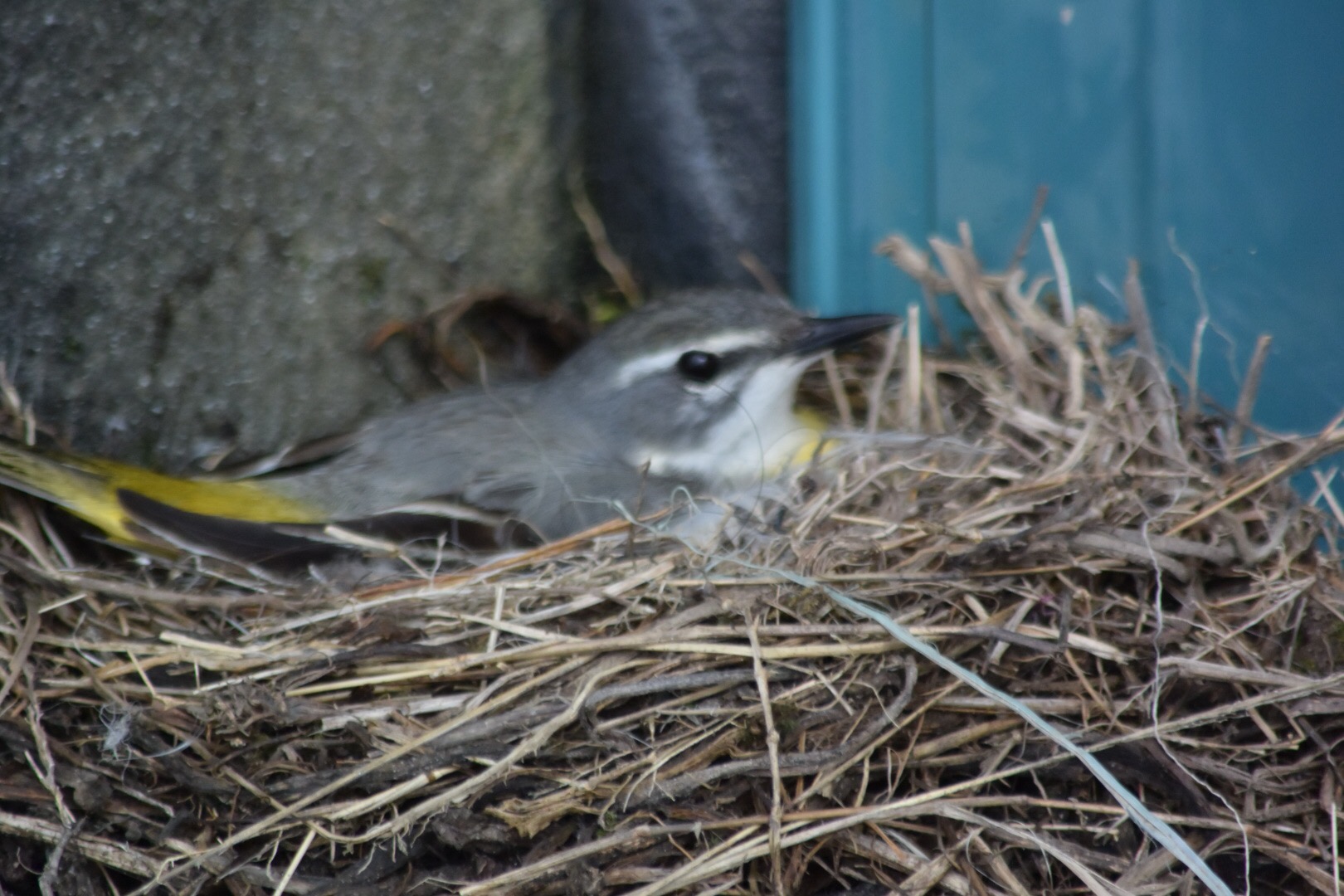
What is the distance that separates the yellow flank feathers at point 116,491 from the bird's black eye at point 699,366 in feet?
2.78

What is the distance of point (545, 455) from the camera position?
2.69 metres

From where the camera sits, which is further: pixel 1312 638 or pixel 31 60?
pixel 31 60

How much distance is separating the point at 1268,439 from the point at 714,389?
1137 mm

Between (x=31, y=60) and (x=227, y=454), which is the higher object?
(x=31, y=60)

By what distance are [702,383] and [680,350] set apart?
0.09 m

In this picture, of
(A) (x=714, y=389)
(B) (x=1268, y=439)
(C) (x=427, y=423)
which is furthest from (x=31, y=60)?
(B) (x=1268, y=439)

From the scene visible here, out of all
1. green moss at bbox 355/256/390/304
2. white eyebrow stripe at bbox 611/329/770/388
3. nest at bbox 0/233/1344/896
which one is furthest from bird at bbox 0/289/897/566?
green moss at bbox 355/256/390/304

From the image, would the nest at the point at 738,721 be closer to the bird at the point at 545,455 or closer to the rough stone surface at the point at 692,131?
the bird at the point at 545,455

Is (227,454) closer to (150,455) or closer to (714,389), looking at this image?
(150,455)

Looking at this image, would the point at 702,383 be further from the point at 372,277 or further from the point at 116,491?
the point at 116,491

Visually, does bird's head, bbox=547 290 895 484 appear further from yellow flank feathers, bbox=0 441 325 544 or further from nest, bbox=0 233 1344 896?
yellow flank feathers, bbox=0 441 325 544

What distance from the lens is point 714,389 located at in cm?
281

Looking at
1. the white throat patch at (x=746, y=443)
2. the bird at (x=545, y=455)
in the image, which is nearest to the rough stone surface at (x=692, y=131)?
the bird at (x=545, y=455)

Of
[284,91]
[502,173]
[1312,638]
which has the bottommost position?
[1312,638]
